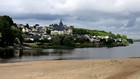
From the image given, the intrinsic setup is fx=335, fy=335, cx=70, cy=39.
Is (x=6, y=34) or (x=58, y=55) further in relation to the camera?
(x=6, y=34)

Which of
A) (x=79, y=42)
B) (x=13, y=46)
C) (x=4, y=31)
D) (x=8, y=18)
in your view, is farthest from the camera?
(x=79, y=42)

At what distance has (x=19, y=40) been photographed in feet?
414

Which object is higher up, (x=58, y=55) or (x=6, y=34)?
(x=6, y=34)

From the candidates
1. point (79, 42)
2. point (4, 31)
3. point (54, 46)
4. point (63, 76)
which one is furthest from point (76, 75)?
point (79, 42)

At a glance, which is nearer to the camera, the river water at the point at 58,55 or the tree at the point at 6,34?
the river water at the point at 58,55

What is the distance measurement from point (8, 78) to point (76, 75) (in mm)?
6093

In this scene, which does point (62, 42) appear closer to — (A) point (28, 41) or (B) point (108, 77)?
(A) point (28, 41)

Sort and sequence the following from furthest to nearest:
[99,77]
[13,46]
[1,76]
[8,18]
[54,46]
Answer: [54,46] < [8,18] < [13,46] < [1,76] < [99,77]

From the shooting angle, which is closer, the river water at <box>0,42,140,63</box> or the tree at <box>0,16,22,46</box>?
the river water at <box>0,42,140,63</box>

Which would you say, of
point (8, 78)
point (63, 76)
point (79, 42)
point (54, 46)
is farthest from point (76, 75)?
point (79, 42)

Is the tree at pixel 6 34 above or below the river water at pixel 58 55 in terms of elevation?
above

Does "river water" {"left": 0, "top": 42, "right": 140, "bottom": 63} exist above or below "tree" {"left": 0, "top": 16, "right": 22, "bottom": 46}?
below

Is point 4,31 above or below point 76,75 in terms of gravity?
above

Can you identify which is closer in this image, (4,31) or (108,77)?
(108,77)
